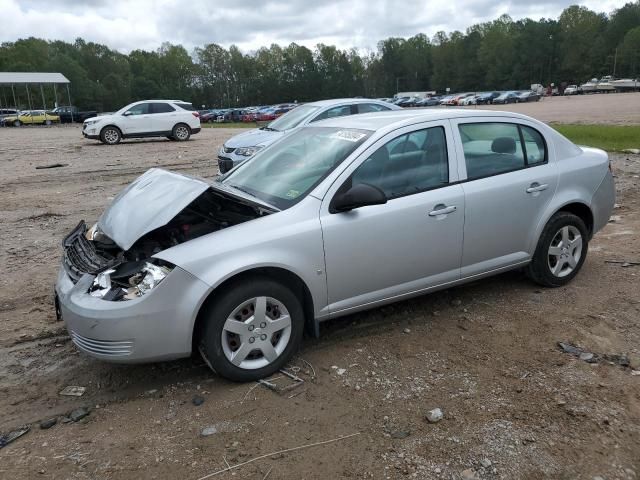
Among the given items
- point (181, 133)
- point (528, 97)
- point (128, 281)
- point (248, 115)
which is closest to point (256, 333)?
point (128, 281)

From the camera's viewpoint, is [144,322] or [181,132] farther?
[181,132]

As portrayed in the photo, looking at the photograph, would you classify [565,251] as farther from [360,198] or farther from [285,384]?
[285,384]

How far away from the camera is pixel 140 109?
899 inches

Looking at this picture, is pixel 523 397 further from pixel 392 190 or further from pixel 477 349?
pixel 392 190

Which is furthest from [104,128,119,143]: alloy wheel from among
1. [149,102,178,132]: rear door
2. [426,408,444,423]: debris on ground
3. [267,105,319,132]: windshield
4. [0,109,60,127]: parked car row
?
[0,109,60,127]: parked car row

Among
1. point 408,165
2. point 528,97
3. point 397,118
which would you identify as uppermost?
point 528,97

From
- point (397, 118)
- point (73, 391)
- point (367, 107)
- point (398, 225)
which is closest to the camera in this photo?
point (73, 391)

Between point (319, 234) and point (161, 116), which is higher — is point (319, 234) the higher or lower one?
the lower one

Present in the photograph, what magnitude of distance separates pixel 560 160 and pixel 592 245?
6.42ft

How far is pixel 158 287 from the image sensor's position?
3.30 meters

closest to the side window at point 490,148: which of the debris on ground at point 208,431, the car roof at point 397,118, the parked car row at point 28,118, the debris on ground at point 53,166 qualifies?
the car roof at point 397,118

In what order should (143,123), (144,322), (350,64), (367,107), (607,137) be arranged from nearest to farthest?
(144,322) → (367,107) → (607,137) → (143,123) → (350,64)

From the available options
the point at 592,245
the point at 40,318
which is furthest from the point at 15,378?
the point at 592,245

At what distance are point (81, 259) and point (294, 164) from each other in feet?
5.68
